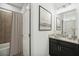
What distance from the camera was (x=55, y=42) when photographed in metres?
1.76

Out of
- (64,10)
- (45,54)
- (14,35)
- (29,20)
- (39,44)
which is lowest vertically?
(45,54)

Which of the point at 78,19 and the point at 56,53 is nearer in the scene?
the point at 78,19

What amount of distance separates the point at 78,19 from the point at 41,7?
63 centimetres

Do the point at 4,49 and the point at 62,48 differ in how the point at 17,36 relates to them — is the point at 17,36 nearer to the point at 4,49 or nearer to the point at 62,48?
the point at 4,49

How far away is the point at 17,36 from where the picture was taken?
1740 millimetres

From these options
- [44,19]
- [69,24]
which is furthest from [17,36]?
[69,24]

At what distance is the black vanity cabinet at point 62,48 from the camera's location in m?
1.63

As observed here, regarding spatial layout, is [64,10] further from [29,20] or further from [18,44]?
[18,44]

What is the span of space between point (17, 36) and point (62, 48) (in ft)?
2.50

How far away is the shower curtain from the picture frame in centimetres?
34

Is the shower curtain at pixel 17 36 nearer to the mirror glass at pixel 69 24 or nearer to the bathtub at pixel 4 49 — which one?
the bathtub at pixel 4 49

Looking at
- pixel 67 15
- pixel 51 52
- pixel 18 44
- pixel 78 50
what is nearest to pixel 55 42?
pixel 51 52

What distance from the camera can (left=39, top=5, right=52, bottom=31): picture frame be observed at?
1778mm

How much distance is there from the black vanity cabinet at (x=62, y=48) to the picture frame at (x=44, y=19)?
229 millimetres
